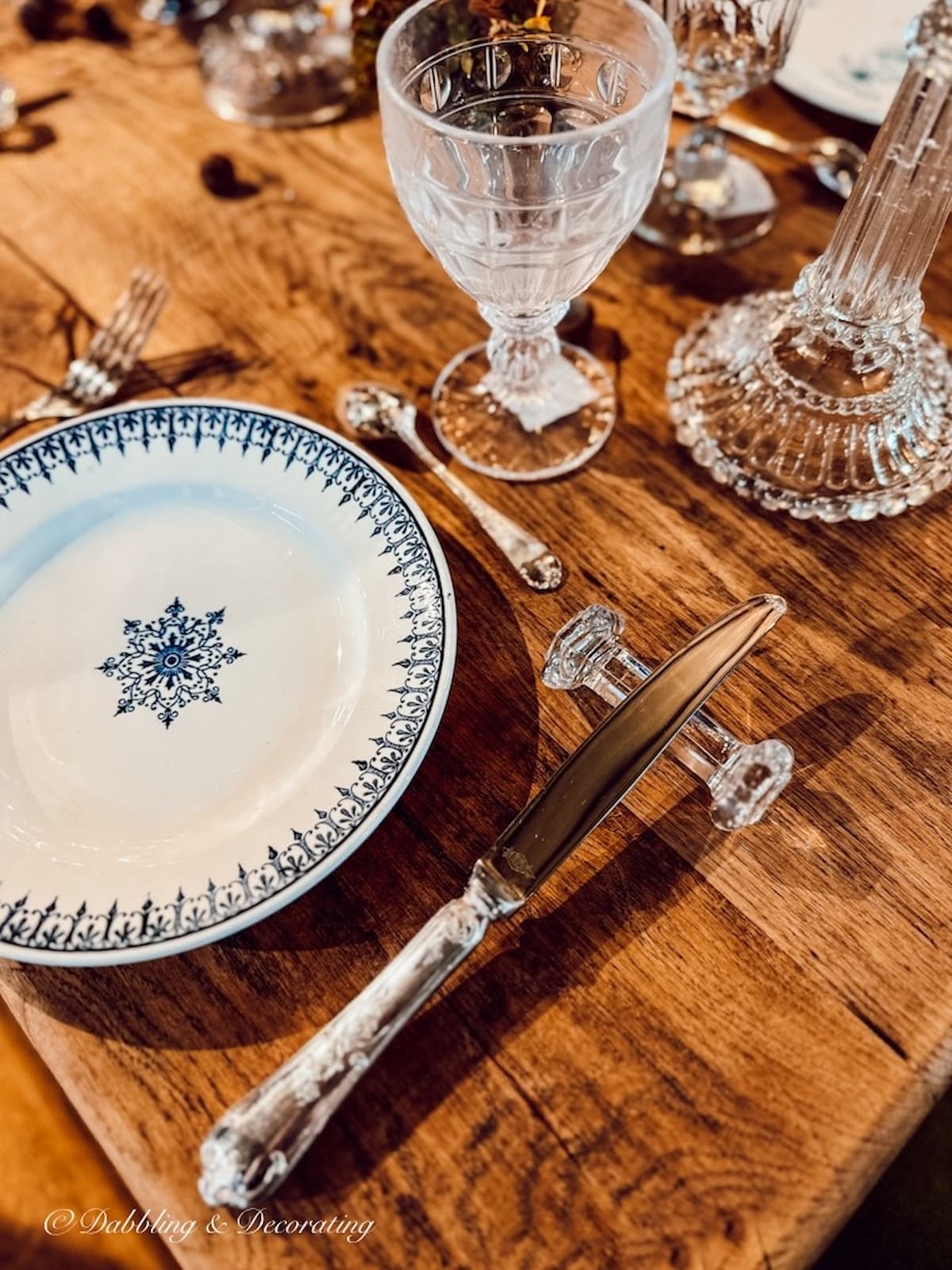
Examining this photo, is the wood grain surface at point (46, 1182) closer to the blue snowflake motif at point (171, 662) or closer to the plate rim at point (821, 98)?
the blue snowflake motif at point (171, 662)

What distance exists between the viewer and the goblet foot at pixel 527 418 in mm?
551

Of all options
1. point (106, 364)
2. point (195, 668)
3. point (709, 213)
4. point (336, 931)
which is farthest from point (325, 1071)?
point (709, 213)

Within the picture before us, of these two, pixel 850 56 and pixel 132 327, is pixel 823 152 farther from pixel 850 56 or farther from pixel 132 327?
pixel 132 327

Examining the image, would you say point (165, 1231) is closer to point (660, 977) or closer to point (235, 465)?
point (660, 977)

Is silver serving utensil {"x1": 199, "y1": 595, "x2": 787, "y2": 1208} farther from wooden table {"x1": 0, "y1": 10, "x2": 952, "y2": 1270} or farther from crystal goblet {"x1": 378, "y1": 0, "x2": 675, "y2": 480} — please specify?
crystal goblet {"x1": 378, "y1": 0, "x2": 675, "y2": 480}

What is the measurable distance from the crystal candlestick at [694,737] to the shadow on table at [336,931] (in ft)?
0.09

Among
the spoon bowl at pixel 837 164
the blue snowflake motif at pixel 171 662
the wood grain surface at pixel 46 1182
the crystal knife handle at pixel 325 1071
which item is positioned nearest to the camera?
the crystal knife handle at pixel 325 1071

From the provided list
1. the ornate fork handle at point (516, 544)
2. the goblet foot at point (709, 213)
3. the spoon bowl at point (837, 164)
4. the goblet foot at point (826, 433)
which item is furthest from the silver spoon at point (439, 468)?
the spoon bowl at point (837, 164)

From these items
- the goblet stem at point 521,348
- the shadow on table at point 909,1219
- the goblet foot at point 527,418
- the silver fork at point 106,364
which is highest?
the goblet stem at point 521,348

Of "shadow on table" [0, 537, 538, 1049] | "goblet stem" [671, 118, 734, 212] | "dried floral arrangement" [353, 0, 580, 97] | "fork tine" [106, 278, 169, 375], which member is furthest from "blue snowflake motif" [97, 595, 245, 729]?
"goblet stem" [671, 118, 734, 212]

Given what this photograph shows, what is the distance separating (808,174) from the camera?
684mm

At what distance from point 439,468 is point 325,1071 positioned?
31 cm

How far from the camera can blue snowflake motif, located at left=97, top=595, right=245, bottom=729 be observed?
0.45m

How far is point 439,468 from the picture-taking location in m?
0.55
